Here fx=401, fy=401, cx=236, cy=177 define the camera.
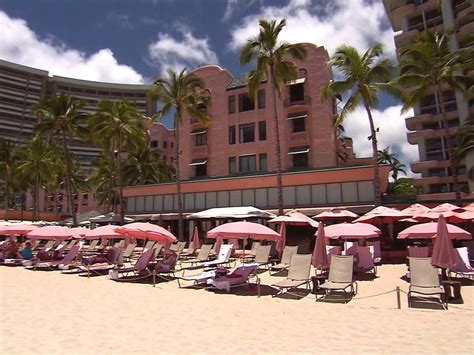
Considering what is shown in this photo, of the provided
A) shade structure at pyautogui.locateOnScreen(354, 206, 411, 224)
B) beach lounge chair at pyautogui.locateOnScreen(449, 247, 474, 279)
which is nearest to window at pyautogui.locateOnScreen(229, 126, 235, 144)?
shade structure at pyautogui.locateOnScreen(354, 206, 411, 224)

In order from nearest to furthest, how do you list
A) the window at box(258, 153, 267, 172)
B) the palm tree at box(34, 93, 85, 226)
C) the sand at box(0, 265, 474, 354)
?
the sand at box(0, 265, 474, 354) < the palm tree at box(34, 93, 85, 226) < the window at box(258, 153, 267, 172)

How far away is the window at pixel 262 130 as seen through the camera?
Result: 4160 centimetres

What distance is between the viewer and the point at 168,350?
695 cm

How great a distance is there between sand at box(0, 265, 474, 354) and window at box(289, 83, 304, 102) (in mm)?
29660

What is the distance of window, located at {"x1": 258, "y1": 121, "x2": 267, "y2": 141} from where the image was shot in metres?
41.6

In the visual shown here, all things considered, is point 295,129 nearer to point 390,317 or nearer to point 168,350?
point 390,317

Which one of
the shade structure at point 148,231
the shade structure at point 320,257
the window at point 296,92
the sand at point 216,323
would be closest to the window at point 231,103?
the window at point 296,92

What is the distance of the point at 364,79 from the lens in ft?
84.7

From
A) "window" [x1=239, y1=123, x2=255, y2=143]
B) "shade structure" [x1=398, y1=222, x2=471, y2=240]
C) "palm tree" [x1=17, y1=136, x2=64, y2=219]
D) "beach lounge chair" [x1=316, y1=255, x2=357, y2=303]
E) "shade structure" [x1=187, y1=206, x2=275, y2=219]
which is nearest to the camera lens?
"beach lounge chair" [x1=316, y1=255, x2=357, y2=303]

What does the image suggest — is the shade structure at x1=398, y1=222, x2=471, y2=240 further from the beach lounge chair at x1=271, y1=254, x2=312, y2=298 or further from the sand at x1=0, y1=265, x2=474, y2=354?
the beach lounge chair at x1=271, y1=254, x2=312, y2=298

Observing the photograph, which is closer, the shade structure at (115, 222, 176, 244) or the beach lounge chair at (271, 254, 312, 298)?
the beach lounge chair at (271, 254, 312, 298)

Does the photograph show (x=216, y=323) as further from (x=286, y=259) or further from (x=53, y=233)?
(x=53, y=233)

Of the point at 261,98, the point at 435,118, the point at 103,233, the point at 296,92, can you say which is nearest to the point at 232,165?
the point at 261,98

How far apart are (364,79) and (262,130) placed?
1699 centimetres
